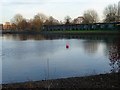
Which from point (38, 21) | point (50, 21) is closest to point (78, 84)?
point (38, 21)

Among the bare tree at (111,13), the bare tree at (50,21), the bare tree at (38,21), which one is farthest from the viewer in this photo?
the bare tree at (50,21)

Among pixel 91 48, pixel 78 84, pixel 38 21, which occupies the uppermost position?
pixel 38 21

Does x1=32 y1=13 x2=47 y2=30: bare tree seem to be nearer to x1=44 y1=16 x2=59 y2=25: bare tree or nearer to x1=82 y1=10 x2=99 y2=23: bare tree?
x1=44 y1=16 x2=59 y2=25: bare tree

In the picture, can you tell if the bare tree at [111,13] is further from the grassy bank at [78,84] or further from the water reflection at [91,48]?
the grassy bank at [78,84]

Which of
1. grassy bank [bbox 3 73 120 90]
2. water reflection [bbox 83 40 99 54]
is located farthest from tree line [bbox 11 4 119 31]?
grassy bank [bbox 3 73 120 90]

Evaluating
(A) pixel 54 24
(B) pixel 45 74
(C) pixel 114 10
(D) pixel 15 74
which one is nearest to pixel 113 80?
(B) pixel 45 74

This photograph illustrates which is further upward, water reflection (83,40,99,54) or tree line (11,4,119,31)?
tree line (11,4,119,31)

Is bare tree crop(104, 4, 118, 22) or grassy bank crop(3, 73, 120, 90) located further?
bare tree crop(104, 4, 118, 22)

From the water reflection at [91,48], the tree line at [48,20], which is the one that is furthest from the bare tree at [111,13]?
the water reflection at [91,48]

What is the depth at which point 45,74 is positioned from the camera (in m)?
13.5

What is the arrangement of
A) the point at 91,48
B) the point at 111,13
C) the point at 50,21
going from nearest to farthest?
the point at 91,48, the point at 111,13, the point at 50,21

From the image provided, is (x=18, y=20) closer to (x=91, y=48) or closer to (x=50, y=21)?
(x=50, y=21)

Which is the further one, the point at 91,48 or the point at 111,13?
the point at 111,13

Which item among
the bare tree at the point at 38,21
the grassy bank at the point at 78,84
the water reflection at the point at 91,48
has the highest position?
the bare tree at the point at 38,21
